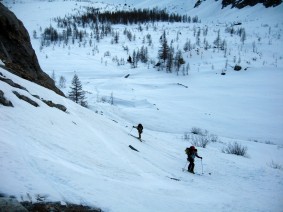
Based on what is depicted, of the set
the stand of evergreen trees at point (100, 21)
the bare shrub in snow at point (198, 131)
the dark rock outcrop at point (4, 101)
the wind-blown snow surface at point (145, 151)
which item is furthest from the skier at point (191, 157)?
the stand of evergreen trees at point (100, 21)

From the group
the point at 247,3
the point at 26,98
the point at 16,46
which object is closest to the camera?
the point at 26,98

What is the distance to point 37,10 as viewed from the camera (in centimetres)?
13675

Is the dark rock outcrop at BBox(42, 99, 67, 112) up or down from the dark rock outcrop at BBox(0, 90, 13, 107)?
down

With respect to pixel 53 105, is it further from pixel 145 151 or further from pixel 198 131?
pixel 198 131

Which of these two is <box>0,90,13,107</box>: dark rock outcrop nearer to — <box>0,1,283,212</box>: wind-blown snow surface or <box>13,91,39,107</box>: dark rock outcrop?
<box>0,1,283,212</box>: wind-blown snow surface

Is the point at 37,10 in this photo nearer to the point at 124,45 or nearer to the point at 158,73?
the point at 124,45

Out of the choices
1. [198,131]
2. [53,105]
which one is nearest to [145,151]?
[53,105]

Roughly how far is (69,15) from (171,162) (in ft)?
443

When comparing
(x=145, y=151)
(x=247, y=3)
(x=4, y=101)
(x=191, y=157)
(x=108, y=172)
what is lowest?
(x=145, y=151)

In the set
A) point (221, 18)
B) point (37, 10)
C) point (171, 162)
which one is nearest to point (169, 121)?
point (171, 162)

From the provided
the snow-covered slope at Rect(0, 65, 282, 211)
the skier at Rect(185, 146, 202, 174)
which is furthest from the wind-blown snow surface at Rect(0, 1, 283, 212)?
Answer: the skier at Rect(185, 146, 202, 174)

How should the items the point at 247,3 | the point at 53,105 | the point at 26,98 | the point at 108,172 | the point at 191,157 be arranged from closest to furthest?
the point at 108,172, the point at 26,98, the point at 191,157, the point at 53,105, the point at 247,3

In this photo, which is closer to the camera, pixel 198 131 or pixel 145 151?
pixel 145 151

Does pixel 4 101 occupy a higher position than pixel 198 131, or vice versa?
pixel 4 101
